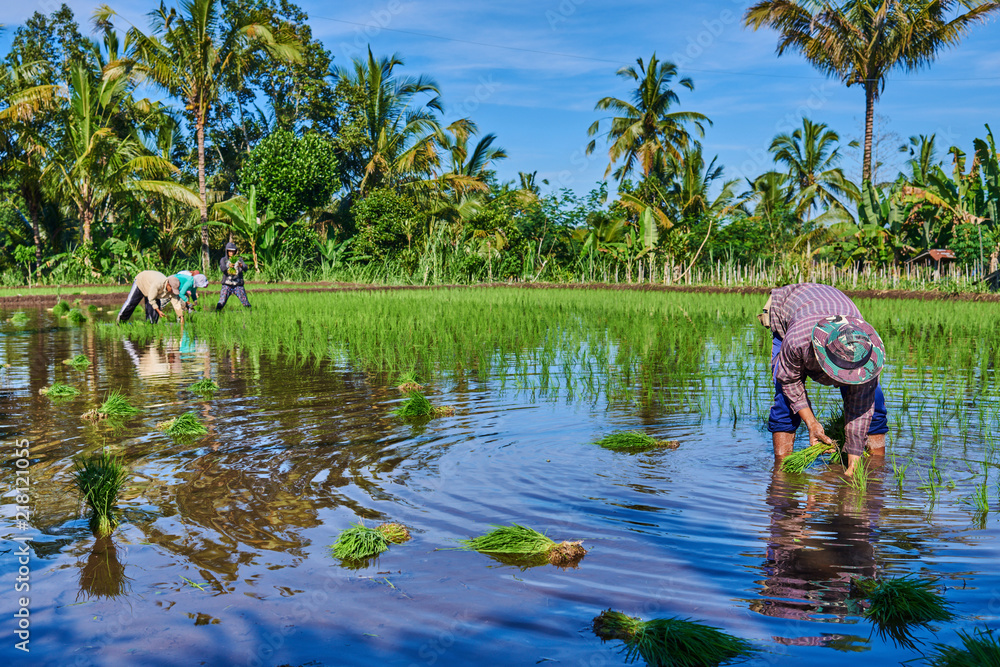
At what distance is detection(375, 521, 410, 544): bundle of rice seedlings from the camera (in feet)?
11.1

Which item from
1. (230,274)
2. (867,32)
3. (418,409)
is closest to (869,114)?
(867,32)

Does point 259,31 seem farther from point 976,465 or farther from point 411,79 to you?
point 976,465

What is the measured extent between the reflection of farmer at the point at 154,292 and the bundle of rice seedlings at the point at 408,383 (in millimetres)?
5408

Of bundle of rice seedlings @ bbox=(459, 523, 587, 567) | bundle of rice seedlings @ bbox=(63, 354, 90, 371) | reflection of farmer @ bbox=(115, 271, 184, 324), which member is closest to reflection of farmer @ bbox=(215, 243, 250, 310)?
reflection of farmer @ bbox=(115, 271, 184, 324)

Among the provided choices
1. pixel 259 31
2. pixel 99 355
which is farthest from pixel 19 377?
pixel 259 31

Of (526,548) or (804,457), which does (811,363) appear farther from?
(526,548)

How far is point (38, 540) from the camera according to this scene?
134 inches

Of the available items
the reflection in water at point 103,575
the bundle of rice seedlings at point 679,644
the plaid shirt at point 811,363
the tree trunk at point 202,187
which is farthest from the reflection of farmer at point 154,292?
the tree trunk at point 202,187

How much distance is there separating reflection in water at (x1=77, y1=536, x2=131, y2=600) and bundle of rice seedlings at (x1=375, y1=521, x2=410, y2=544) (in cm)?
96

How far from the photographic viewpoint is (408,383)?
22.9 ft

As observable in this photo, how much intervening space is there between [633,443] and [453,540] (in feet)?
6.00

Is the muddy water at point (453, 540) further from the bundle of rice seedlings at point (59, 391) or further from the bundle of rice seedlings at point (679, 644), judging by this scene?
the bundle of rice seedlings at point (59, 391)

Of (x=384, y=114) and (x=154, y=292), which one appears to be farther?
(x=384, y=114)

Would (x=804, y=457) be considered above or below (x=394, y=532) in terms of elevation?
above
